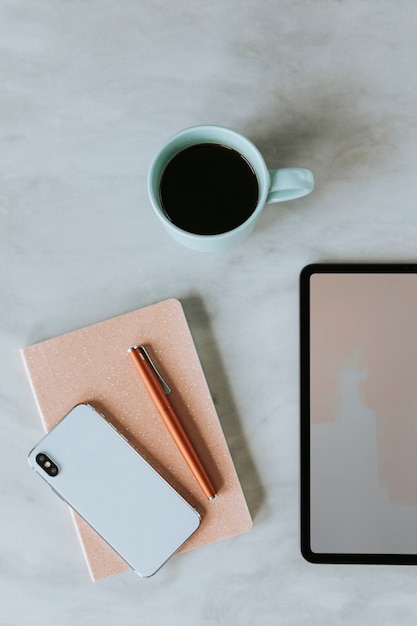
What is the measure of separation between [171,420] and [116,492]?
0.08m

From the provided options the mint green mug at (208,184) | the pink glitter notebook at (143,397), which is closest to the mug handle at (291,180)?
the mint green mug at (208,184)

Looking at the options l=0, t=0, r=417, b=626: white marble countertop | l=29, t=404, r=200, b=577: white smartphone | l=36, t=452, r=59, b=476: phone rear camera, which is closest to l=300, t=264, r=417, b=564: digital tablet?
l=0, t=0, r=417, b=626: white marble countertop

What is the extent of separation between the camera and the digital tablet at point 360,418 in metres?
0.60

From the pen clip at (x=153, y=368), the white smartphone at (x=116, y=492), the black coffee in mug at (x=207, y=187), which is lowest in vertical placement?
the white smartphone at (x=116, y=492)

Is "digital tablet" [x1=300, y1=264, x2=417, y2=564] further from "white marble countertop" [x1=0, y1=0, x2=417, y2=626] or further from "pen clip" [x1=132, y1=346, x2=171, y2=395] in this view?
"pen clip" [x1=132, y1=346, x2=171, y2=395]

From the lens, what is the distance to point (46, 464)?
1.96 feet

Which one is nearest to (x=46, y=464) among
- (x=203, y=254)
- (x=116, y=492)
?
(x=116, y=492)

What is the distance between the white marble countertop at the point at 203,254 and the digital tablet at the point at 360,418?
0.02 m

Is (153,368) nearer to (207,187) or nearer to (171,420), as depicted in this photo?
(171,420)

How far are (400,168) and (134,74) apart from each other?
26 cm

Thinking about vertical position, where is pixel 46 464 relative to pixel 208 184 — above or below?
below

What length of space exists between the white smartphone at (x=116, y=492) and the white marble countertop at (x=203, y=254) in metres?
0.03

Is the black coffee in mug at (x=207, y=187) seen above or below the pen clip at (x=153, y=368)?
above

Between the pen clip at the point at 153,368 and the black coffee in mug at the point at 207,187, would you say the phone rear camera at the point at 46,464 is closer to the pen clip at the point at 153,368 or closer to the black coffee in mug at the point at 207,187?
the pen clip at the point at 153,368
